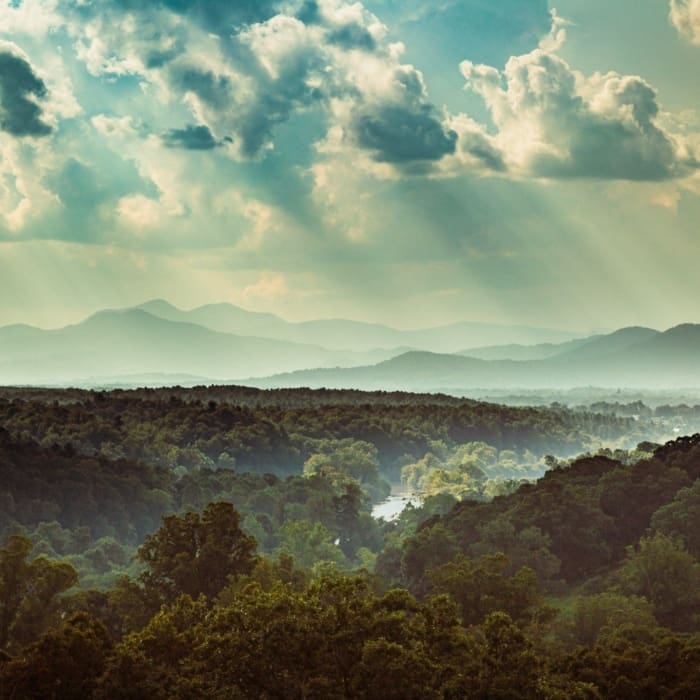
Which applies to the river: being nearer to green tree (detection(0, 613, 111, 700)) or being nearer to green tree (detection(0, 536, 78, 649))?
green tree (detection(0, 536, 78, 649))

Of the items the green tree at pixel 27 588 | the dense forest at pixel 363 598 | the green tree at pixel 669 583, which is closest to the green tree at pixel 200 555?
the dense forest at pixel 363 598

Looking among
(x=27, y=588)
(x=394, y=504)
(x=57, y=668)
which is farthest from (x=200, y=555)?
(x=394, y=504)

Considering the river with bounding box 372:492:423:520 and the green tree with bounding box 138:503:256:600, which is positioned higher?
the green tree with bounding box 138:503:256:600

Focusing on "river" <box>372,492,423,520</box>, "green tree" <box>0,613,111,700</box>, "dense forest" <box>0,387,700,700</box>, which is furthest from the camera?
"river" <box>372,492,423,520</box>

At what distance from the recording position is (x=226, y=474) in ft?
483

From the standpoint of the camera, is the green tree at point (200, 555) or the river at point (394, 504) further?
the river at point (394, 504)

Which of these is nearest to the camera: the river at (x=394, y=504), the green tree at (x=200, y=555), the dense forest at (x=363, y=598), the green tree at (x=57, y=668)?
the green tree at (x=57, y=668)

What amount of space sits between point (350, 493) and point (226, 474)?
25.8m

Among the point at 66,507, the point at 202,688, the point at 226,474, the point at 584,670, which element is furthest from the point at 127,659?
the point at 226,474

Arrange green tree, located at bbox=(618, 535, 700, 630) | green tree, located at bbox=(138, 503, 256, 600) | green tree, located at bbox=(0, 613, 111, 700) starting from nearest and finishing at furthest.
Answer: green tree, located at bbox=(0, 613, 111, 700) < green tree, located at bbox=(138, 503, 256, 600) < green tree, located at bbox=(618, 535, 700, 630)

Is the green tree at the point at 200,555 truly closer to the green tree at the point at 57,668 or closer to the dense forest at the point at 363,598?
the dense forest at the point at 363,598

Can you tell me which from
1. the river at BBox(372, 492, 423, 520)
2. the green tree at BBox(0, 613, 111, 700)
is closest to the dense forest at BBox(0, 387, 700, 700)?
the green tree at BBox(0, 613, 111, 700)

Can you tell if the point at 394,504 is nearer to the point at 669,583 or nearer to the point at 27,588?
the point at 669,583

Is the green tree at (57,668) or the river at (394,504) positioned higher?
the green tree at (57,668)
